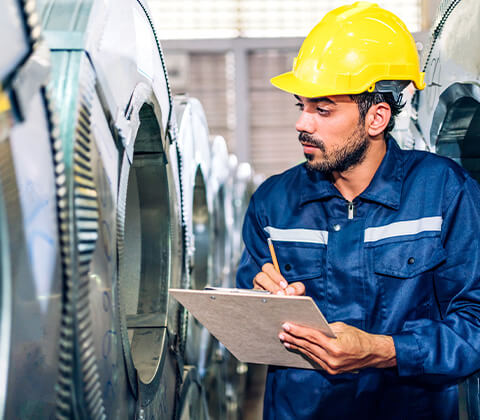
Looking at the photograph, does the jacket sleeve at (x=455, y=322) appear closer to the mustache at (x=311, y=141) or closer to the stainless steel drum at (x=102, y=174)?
the mustache at (x=311, y=141)

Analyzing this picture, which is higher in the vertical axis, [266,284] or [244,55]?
[244,55]

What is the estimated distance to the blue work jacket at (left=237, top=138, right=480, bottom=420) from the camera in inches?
53.3

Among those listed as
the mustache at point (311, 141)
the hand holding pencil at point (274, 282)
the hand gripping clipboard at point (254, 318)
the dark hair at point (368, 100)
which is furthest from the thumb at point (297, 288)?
the dark hair at point (368, 100)

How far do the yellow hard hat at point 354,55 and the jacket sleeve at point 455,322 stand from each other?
0.36m

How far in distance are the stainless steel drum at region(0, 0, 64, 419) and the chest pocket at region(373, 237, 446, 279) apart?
833mm

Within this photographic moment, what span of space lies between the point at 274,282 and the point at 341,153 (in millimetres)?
364

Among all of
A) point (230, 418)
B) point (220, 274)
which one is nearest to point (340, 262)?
point (220, 274)

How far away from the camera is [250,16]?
739cm

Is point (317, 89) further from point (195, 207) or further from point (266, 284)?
point (195, 207)

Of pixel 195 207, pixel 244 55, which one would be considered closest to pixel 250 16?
pixel 244 55

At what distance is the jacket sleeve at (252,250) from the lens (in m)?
1.63

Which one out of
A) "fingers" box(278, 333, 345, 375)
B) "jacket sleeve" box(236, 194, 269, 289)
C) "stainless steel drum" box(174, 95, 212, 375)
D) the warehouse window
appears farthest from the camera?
the warehouse window

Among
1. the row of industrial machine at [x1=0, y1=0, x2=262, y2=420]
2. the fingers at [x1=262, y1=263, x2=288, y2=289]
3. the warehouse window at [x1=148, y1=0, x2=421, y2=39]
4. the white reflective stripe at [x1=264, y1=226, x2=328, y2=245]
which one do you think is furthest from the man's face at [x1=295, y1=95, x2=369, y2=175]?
the warehouse window at [x1=148, y1=0, x2=421, y2=39]

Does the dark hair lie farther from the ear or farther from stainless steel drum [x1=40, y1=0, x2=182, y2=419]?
stainless steel drum [x1=40, y1=0, x2=182, y2=419]
